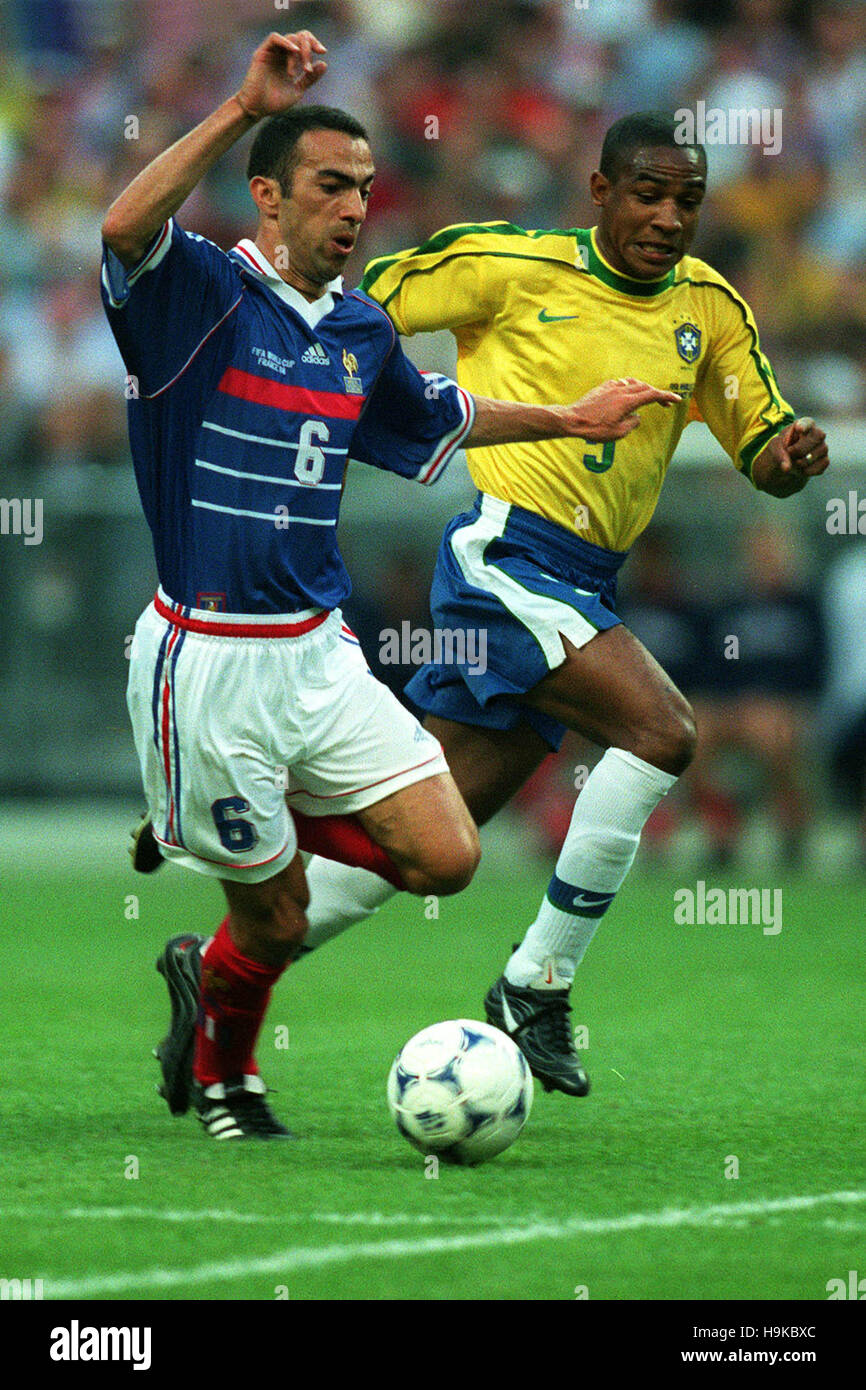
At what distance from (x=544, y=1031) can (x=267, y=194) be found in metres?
2.41

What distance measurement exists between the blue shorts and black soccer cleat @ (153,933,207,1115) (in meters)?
1.14

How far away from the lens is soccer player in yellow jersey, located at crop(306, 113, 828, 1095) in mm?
5801

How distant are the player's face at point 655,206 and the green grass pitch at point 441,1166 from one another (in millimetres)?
2377

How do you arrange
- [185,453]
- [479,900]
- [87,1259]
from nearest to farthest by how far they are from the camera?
[87,1259] < [185,453] < [479,900]

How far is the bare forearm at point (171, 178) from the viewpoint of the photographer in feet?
14.3

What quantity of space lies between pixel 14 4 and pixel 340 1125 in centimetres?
1217

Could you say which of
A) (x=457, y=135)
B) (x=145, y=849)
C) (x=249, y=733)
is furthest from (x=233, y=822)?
(x=457, y=135)

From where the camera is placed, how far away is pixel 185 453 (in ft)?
16.0

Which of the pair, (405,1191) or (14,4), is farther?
(14,4)

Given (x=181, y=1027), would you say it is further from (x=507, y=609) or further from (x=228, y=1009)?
(x=507, y=609)

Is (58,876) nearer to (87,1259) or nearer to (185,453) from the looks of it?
(185,453)

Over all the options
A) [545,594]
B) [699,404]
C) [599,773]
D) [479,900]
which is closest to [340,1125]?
[599,773]

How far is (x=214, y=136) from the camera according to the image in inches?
172

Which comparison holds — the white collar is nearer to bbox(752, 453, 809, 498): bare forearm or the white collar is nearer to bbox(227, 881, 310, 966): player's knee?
bbox(227, 881, 310, 966): player's knee
